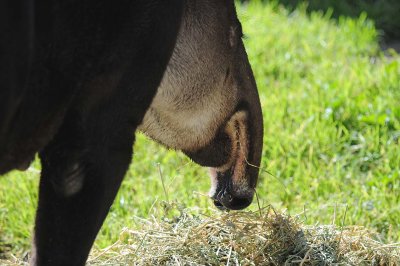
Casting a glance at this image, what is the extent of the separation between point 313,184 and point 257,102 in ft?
4.49

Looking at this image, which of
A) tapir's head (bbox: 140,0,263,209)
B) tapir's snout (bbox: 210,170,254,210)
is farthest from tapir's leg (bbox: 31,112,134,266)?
tapir's snout (bbox: 210,170,254,210)

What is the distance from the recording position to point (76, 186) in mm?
3426

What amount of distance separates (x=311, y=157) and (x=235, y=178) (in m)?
1.55

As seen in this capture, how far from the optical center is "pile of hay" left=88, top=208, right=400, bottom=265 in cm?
438

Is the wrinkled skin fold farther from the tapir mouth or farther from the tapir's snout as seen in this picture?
the tapir's snout

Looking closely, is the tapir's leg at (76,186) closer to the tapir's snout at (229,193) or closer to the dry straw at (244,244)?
the dry straw at (244,244)

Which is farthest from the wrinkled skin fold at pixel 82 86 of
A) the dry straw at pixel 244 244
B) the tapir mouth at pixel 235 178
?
the dry straw at pixel 244 244

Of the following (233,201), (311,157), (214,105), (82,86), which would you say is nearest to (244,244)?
(233,201)

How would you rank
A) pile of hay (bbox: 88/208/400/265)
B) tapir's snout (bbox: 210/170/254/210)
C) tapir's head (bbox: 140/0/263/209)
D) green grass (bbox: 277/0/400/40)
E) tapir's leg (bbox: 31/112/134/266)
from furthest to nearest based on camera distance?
green grass (bbox: 277/0/400/40) → tapir's snout (bbox: 210/170/254/210) → pile of hay (bbox: 88/208/400/265) → tapir's head (bbox: 140/0/263/209) → tapir's leg (bbox: 31/112/134/266)

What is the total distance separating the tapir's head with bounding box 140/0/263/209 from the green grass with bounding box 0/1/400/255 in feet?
1.29

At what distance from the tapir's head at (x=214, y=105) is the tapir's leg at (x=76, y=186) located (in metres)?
0.58

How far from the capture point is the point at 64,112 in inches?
132

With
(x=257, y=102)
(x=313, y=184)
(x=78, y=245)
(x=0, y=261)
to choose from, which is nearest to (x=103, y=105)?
(x=78, y=245)

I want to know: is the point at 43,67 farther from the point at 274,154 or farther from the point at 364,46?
the point at 364,46
